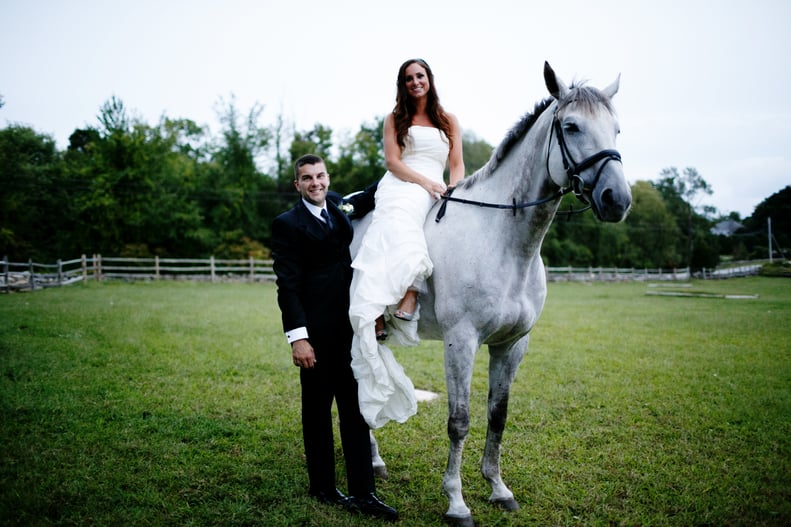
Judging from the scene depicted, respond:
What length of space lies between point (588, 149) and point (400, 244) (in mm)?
1288

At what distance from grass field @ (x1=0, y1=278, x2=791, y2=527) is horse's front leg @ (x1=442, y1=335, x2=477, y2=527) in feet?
0.51

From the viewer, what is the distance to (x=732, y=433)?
4621 millimetres

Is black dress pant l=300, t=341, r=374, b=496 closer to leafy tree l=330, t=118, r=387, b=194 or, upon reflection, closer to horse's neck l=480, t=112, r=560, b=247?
horse's neck l=480, t=112, r=560, b=247

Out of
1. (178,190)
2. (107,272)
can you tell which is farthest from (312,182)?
(178,190)

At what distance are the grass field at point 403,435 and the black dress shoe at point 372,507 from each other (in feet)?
0.34

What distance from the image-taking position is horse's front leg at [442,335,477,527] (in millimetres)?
3076

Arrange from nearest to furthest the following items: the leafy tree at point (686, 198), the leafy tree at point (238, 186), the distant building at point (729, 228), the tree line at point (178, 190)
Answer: the distant building at point (729, 228), the tree line at point (178, 190), the leafy tree at point (238, 186), the leafy tree at point (686, 198)

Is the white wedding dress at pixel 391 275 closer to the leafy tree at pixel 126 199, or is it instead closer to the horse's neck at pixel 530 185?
the horse's neck at pixel 530 185

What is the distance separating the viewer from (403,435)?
4770 millimetres

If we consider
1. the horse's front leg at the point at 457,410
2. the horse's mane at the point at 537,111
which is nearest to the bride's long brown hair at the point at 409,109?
the horse's mane at the point at 537,111

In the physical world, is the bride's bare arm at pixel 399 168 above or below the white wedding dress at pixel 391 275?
above

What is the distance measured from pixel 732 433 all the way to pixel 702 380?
88.4 inches

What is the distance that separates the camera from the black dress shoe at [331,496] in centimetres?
337

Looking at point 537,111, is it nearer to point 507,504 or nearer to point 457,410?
point 457,410
